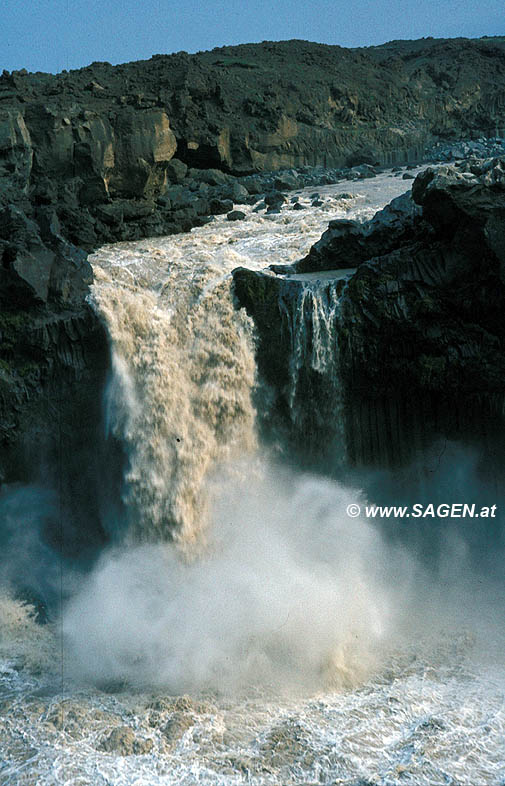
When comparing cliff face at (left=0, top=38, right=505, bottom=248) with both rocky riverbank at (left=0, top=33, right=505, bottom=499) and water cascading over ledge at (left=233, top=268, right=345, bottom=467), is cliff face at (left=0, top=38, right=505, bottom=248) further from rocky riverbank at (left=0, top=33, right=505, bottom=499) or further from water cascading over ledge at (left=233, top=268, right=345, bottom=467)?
water cascading over ledge at (left=233, top=268, right=345, bottom=467)

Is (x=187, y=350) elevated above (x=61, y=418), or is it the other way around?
(x=187, y=350)

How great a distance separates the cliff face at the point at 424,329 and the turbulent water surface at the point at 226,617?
25.4 inches

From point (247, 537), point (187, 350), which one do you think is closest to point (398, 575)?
point (247, 537)

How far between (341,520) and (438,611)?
306cm

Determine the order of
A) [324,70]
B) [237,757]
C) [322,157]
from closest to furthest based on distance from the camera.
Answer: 1. [237,757]
2. [322,157]
3. [324,70]

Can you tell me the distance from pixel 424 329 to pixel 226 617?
8109 mm

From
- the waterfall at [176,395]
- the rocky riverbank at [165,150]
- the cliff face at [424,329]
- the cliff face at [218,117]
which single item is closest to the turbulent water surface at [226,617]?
the waterfall at [176,395]

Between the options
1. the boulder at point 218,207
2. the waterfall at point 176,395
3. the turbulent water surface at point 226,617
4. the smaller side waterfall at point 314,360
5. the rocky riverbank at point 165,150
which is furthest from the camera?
the boulder at point 218,207

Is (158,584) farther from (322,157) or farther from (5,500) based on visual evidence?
(322,157)

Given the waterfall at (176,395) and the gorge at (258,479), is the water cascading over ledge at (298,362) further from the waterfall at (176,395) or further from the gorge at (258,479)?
the waterfall at (176,395)

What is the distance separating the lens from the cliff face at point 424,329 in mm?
17766

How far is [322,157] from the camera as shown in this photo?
4656cm

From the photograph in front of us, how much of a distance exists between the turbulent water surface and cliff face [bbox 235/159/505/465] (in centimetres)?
65

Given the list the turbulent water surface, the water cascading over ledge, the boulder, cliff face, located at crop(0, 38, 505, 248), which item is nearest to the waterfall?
the turbulent water surface
